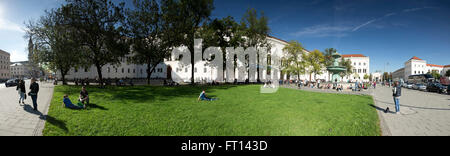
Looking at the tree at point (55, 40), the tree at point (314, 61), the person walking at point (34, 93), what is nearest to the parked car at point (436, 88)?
the tree at point (314, 61)

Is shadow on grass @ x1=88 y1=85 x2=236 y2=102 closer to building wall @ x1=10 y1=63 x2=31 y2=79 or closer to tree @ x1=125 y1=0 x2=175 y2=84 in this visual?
tree @ x1=125 y1=0 x2=175 y2=84

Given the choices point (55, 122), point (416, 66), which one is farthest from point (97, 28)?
point (416, 66)

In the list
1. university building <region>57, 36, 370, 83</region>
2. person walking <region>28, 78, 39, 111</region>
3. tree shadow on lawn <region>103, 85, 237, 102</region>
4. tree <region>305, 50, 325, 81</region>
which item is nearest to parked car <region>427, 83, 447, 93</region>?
university building <region>57, 36, 370, 83</region>

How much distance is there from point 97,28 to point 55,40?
5.15 meters

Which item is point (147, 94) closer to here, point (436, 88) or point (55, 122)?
point (55, 122)

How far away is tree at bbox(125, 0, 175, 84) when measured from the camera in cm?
2220

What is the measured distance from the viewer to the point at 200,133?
18.3 ft

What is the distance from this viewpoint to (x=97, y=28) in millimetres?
18812

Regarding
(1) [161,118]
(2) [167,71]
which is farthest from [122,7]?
(2) [167,71]

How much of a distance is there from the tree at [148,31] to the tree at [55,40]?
6255 millimetres
